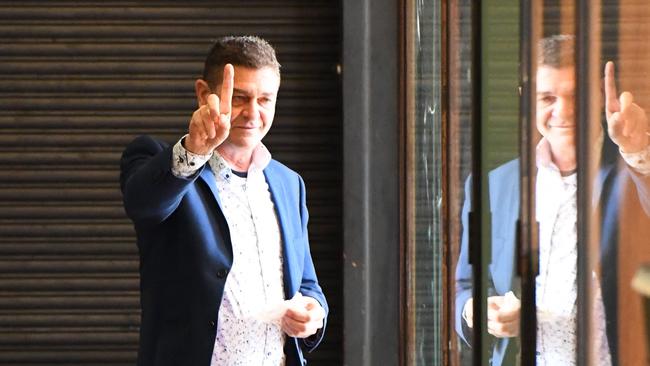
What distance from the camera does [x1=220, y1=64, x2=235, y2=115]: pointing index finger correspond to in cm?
270

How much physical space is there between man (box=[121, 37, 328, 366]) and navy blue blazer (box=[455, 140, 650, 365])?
43cm

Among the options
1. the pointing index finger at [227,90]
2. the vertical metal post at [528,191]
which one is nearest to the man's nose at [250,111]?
the pointing index finger at [227,90]

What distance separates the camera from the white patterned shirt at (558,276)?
151cm

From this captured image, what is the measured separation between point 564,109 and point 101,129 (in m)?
4.35

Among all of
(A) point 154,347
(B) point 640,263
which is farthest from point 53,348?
(B) point 640,263

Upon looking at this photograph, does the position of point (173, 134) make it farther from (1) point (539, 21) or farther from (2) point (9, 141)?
(1) point (539, 21)

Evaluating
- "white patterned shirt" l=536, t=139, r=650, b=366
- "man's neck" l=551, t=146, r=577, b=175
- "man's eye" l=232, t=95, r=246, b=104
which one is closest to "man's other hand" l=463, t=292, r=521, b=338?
"white patterned shirt" l=536, t=139, r=650, b=366

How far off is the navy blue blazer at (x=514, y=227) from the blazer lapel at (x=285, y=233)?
41cm

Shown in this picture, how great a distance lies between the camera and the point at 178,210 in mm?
2785

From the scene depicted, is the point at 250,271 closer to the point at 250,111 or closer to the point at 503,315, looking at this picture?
the point at 250,111

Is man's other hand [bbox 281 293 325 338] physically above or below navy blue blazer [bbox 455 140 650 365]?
below

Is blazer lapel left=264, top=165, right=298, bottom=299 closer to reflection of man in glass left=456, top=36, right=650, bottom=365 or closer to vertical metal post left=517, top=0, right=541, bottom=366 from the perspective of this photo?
reflection of man in glass left=456, top=36, right=650, bottom=365

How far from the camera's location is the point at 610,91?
4.64 ft

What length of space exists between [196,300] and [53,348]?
10.4 ft
